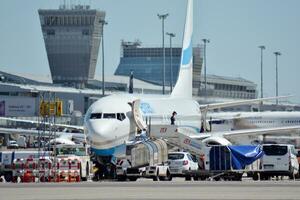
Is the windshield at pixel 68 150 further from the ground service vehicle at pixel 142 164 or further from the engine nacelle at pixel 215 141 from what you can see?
the ground service vehicle at pixel 142 164

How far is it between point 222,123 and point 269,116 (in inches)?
221

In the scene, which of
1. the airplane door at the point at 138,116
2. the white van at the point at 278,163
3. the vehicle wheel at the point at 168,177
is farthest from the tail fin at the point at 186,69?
the vehicle wheel at the point at 168,177

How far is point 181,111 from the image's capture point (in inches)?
2854

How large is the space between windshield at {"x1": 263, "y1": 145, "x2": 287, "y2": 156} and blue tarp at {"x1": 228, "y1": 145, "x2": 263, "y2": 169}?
83 centimetres

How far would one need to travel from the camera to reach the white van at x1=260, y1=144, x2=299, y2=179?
181 feet

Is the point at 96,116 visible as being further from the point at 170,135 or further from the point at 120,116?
the point at 170,135

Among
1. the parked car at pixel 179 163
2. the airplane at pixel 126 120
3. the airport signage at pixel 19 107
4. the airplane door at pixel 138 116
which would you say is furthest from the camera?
the airport signage at pixel 19 107

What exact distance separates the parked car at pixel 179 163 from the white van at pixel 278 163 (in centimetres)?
422

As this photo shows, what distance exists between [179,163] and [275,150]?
17.4ft

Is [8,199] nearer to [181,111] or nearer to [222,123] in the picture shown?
[181,111]

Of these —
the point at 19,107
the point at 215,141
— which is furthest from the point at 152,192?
the point at 19,107

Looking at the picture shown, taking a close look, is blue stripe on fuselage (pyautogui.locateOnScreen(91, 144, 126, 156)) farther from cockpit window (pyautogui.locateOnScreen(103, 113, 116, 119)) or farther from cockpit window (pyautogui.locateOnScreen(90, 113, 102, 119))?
cockpit window (pyautogui.locateOnScreen(90, 113, 102, 119))

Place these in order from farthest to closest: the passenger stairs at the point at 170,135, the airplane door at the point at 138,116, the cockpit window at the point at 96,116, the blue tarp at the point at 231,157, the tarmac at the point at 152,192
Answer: the passenger stairs at the point at 170,135 → the airplane door at the point at 138,116 → the cockpit window at the point at 96,116 → the blue tarp at the point at 231,157 → the tarmac at the point at 152,192

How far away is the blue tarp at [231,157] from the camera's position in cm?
5406
